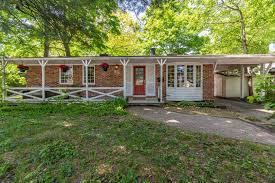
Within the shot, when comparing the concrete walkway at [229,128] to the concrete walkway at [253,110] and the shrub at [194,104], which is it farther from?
the shrub at [194,104]

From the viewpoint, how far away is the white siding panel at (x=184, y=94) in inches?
473

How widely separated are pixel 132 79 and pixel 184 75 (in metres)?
3.48

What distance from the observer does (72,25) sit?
19.2 feet

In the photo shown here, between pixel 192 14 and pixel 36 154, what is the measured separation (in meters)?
16.9

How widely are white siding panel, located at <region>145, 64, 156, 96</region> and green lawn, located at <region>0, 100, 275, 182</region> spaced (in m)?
6.62

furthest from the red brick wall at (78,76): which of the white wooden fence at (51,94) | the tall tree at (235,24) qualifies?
the tall tree at (235,24)

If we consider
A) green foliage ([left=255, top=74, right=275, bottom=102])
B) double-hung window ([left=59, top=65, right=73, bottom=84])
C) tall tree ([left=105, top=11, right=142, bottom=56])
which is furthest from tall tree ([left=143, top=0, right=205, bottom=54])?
green foliage ([left=255, top=74, right=275, bottom=102])

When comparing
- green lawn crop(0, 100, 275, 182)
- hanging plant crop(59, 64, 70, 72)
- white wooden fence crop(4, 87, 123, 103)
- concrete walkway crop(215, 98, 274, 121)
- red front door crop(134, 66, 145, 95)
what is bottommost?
green lawn crop(0, 100, 275, 182)

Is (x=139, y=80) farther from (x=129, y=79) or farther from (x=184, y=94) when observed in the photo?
(x=184, y=94)

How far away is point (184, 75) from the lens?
1211cm

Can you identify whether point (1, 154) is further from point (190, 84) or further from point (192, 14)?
point (192, 14)

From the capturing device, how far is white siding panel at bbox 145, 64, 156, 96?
12.5 metres

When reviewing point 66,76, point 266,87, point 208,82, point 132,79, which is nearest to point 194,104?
point 208,82

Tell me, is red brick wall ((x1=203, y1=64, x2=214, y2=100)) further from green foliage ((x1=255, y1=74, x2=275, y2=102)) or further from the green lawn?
green foliage ((x1=255, y1=74, x2=275, y2=102))
